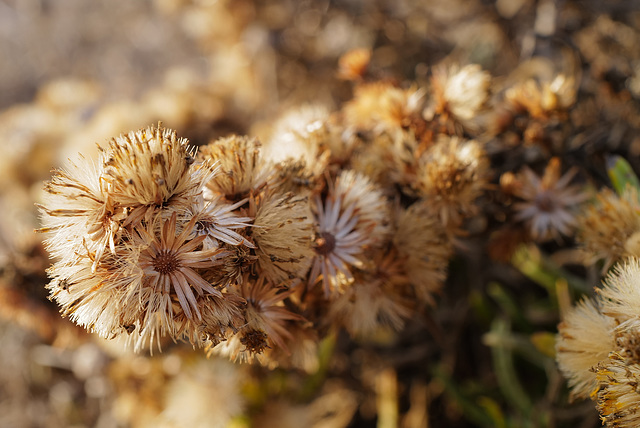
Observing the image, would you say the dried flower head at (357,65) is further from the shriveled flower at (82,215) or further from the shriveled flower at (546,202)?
the shriveled flower at (82,215)

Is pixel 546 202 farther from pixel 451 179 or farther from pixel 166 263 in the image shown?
pixel 166 263

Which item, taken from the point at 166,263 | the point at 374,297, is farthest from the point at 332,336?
the point at 166,263

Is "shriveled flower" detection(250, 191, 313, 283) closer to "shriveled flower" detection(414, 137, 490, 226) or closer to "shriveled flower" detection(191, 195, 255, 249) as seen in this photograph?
"shriveled flower" detection(191, 195, 255, 249)

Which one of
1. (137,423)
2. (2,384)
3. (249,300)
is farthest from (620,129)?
(2,384)

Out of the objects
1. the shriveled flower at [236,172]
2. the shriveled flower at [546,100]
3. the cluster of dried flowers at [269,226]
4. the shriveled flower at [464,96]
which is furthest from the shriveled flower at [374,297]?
the shriveled flower at [546,100]

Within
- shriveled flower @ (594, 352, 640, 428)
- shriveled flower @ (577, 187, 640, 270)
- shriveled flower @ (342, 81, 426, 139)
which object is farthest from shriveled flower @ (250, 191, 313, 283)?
shriveled flower @ (577, 187, 640, 270)
